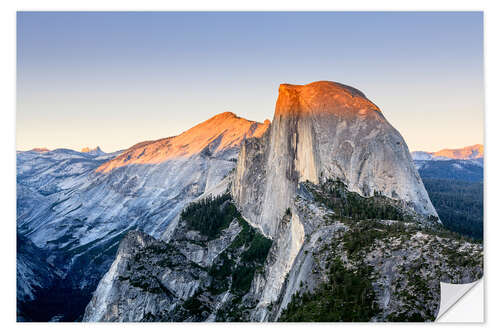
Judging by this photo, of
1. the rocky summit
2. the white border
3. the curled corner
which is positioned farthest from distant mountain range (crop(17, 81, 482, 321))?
the white border

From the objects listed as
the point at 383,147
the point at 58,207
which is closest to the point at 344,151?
the point at 383,147

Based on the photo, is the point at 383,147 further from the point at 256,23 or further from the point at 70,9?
the point at 70,9

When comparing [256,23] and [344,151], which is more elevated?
[256,23]

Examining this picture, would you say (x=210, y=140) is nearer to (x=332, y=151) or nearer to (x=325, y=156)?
(x=325, y=156)

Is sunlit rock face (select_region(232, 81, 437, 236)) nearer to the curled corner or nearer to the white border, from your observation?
the white border
